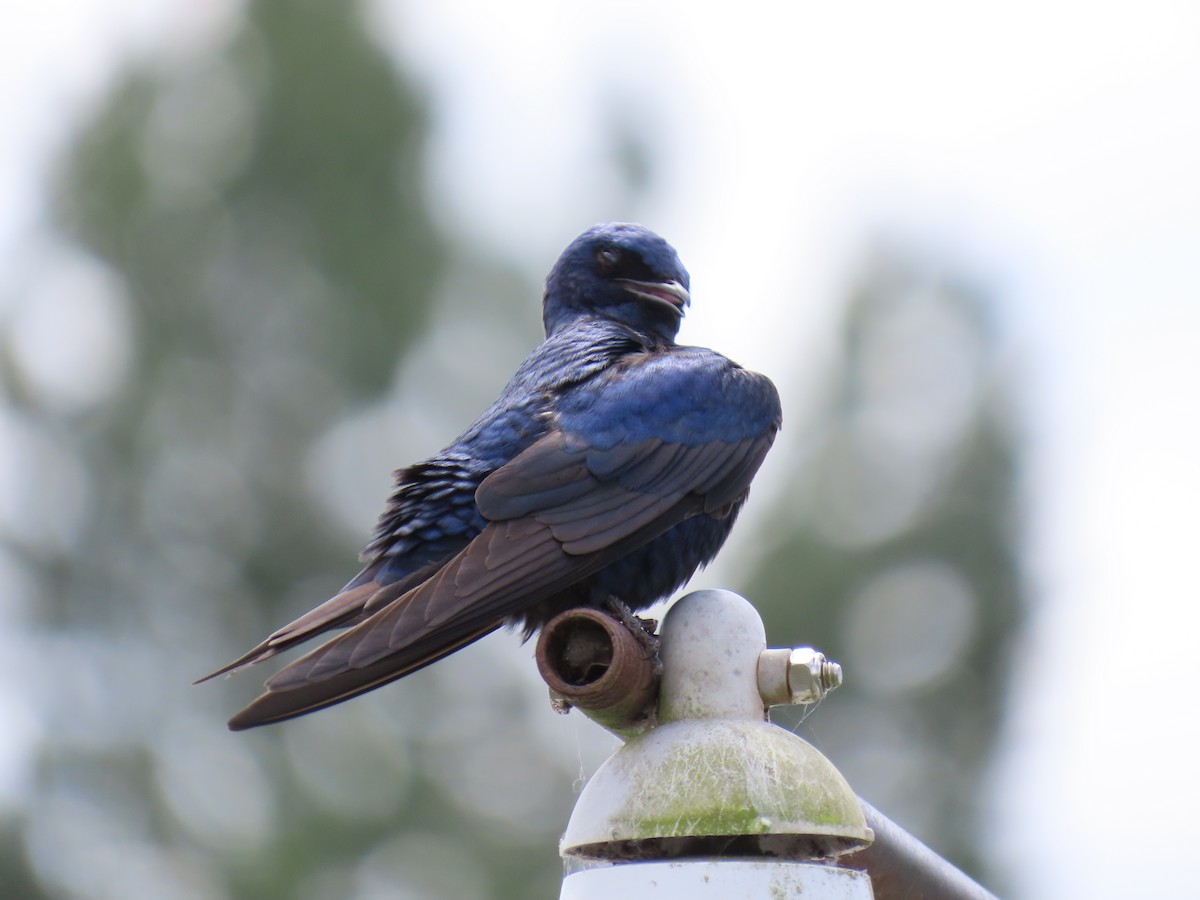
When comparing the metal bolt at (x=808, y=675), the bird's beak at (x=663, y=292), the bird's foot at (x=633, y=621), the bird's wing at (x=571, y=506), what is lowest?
the metal bolt at (x=808, y=675)

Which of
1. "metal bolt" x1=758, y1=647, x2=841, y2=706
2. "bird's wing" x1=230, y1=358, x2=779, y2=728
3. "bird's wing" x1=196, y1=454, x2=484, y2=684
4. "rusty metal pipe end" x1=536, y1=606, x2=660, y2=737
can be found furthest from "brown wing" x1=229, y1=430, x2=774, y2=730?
"metal bolt" x1=758, y1=647, x2=841, y2=706

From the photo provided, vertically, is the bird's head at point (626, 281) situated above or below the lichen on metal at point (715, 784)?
above

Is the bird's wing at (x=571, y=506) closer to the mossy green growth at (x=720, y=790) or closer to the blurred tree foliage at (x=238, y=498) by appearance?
the mossy green growth at (x=720, y=790)

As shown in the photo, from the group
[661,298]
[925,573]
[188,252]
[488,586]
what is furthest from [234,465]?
[488,586]

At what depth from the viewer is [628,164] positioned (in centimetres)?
1374

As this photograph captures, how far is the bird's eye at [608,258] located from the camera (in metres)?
4.34

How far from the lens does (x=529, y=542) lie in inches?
125

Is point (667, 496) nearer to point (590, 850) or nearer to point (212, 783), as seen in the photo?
point (590, 850)

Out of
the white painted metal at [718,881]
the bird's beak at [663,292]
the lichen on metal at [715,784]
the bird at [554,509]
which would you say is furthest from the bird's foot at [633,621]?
the bird's beak at [663,292]

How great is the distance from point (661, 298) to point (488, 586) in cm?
147

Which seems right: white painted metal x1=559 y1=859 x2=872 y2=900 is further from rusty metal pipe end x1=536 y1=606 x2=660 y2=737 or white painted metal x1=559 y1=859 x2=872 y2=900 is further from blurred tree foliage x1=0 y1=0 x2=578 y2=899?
blurred tree foliage x1=0 y1=0 x2=578 y2=899

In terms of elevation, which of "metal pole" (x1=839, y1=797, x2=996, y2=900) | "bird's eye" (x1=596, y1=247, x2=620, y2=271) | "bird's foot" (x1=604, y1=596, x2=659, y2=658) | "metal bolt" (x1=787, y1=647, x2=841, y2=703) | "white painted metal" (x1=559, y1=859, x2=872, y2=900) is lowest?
"metal pole" (x1=839, y1=797, x2=996, y2=900)

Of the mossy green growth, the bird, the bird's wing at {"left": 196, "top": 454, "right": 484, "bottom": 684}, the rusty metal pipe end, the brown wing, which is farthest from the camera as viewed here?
the bird's wing at {"left": 196, "top": 454, "right": 484, "bottom": 684}

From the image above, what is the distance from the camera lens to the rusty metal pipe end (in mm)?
2600
